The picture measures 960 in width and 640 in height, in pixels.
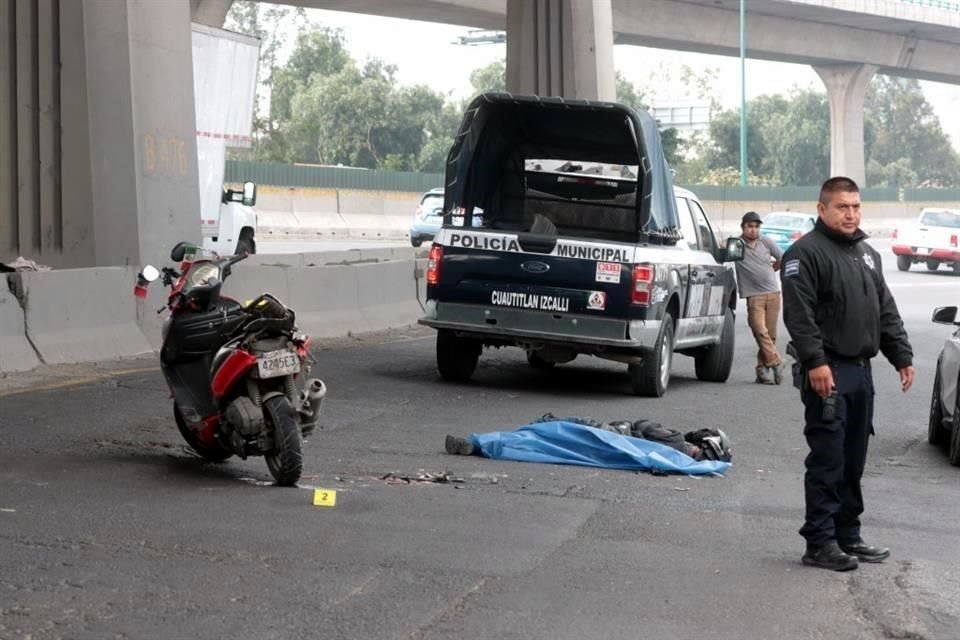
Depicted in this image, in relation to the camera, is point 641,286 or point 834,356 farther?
point 641,286

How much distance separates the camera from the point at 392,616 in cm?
615

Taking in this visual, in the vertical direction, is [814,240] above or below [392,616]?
above

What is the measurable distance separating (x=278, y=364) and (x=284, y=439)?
0.43 metres

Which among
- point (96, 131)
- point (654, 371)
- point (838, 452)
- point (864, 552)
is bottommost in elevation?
point (864, 552)

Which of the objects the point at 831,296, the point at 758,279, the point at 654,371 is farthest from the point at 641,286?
the point at 831,296

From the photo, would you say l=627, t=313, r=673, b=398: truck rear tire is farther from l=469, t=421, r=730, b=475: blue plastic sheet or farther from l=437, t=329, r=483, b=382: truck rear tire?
l=469, t=421, r=730, b=475: blue plastic sheet

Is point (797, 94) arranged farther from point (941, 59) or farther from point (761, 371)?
point (761, 371)

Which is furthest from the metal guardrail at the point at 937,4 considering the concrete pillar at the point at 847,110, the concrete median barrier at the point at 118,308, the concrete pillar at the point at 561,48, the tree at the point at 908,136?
the tree at the point at 908,136

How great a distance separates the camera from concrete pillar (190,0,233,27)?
151 feet

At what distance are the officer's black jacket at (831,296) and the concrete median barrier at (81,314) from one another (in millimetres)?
8679

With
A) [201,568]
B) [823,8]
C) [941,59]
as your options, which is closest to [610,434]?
[201,568]

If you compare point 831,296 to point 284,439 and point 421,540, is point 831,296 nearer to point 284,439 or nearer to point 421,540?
point 421,540

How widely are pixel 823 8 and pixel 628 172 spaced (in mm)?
51522

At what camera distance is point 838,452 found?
24.2 feet
